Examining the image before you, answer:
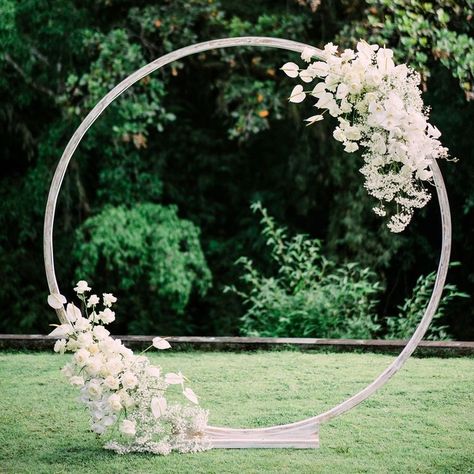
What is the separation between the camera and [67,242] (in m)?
7.85

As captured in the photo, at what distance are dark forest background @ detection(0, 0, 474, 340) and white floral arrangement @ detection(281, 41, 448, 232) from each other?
2589mm

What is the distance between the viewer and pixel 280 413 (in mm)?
4199

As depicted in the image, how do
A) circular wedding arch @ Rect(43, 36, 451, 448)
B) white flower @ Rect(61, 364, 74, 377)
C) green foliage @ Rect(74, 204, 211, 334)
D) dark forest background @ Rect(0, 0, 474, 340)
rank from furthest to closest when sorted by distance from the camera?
green foliage @ Rect(74, 204, 211, 334) → dark forest background @ Rect(0, 0, 474, 340) → circular wedding arch @ Rect(43, 36, 451, 448) → white flower @ Rect(61, 364, 74, 377)

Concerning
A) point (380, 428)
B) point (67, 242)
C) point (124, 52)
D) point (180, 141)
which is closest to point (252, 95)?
point (124, 52)

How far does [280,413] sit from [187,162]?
4534 mm

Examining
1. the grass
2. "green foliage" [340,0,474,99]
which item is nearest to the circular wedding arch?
the grass

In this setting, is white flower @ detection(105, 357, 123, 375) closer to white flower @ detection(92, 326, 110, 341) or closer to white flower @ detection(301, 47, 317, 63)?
white flower @ detection(92, 326, 110, 341)

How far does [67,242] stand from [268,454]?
179 inches

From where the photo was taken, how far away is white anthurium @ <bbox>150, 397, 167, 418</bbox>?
361 cm

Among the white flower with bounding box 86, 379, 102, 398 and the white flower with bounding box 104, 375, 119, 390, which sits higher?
the white flower with bounding box 104, 375, 119, 390

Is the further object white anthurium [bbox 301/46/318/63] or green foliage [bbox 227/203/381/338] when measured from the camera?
green foliage [bbox 227/203/381/338]

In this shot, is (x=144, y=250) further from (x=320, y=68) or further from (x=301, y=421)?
(x=320, y=68)

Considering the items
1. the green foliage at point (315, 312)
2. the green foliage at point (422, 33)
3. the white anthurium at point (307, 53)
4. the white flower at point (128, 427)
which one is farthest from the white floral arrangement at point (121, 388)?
the green foliage at point (422, 33)

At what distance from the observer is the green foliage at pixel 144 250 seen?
7.25 metres
